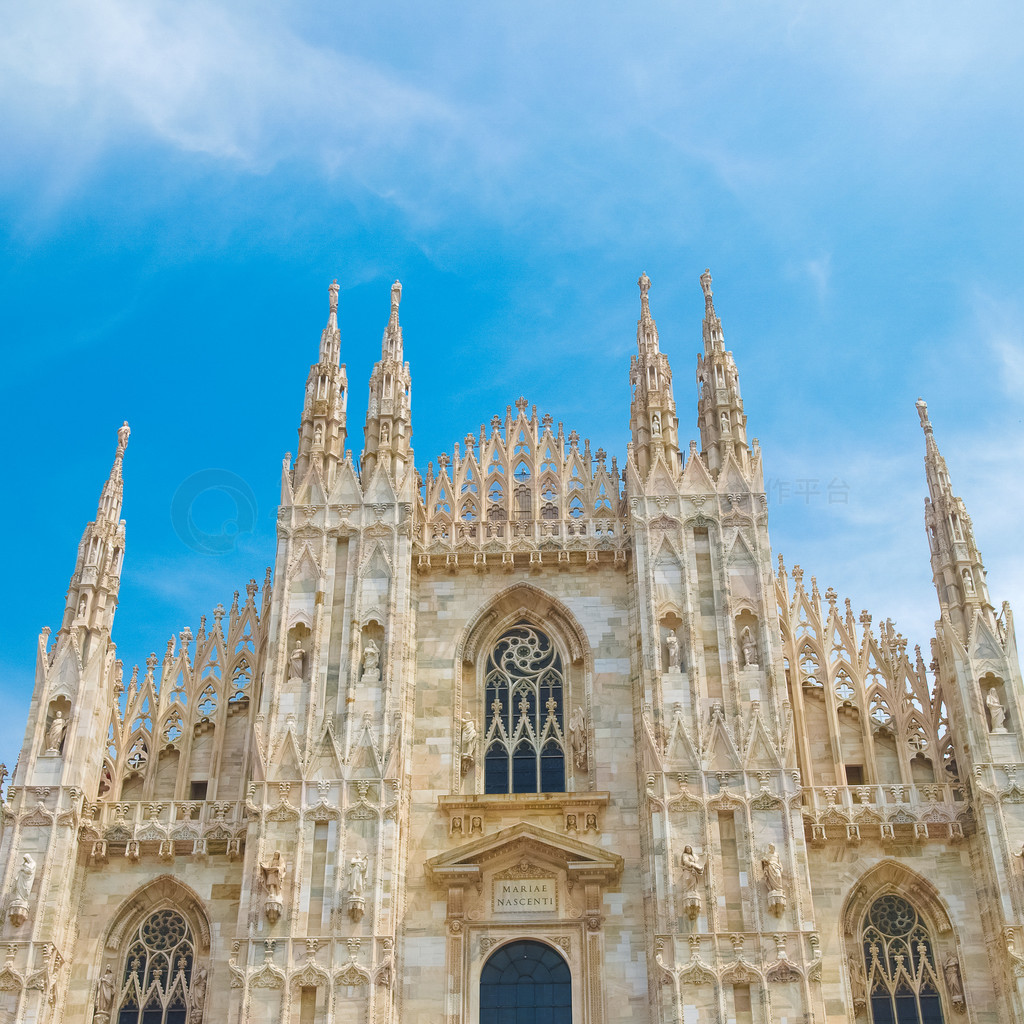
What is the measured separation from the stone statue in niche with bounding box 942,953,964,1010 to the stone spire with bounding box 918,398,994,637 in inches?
224

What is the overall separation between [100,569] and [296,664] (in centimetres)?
443

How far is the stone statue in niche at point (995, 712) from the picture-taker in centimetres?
2350

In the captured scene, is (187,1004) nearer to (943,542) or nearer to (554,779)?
(554,779)

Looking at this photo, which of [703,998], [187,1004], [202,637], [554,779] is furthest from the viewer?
[202,637]

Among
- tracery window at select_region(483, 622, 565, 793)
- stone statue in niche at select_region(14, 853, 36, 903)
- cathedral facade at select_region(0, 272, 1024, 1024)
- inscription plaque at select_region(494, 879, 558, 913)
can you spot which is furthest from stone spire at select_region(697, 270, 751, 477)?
stone statue in niche at select_region(14, 853, 36, 903)

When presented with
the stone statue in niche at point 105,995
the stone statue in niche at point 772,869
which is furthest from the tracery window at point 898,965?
the stone statue in niche at point 105,995

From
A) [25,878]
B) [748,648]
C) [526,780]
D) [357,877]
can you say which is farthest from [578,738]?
[25,878]

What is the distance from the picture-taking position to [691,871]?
2206 centimetres

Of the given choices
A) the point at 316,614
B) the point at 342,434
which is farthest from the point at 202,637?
the point at 342,434

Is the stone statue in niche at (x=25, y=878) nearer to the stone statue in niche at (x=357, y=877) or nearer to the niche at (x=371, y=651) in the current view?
the stone statue in niche at (x=357, y=877)

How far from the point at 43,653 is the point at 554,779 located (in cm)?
955

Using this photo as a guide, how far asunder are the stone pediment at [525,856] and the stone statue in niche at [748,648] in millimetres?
4151

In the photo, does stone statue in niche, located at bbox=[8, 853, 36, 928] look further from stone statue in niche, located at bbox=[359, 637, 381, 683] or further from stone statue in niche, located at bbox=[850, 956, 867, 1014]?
stone statue in niche, located at bbox=[850, 956, 867, 1014]

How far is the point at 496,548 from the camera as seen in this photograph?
2664cm
